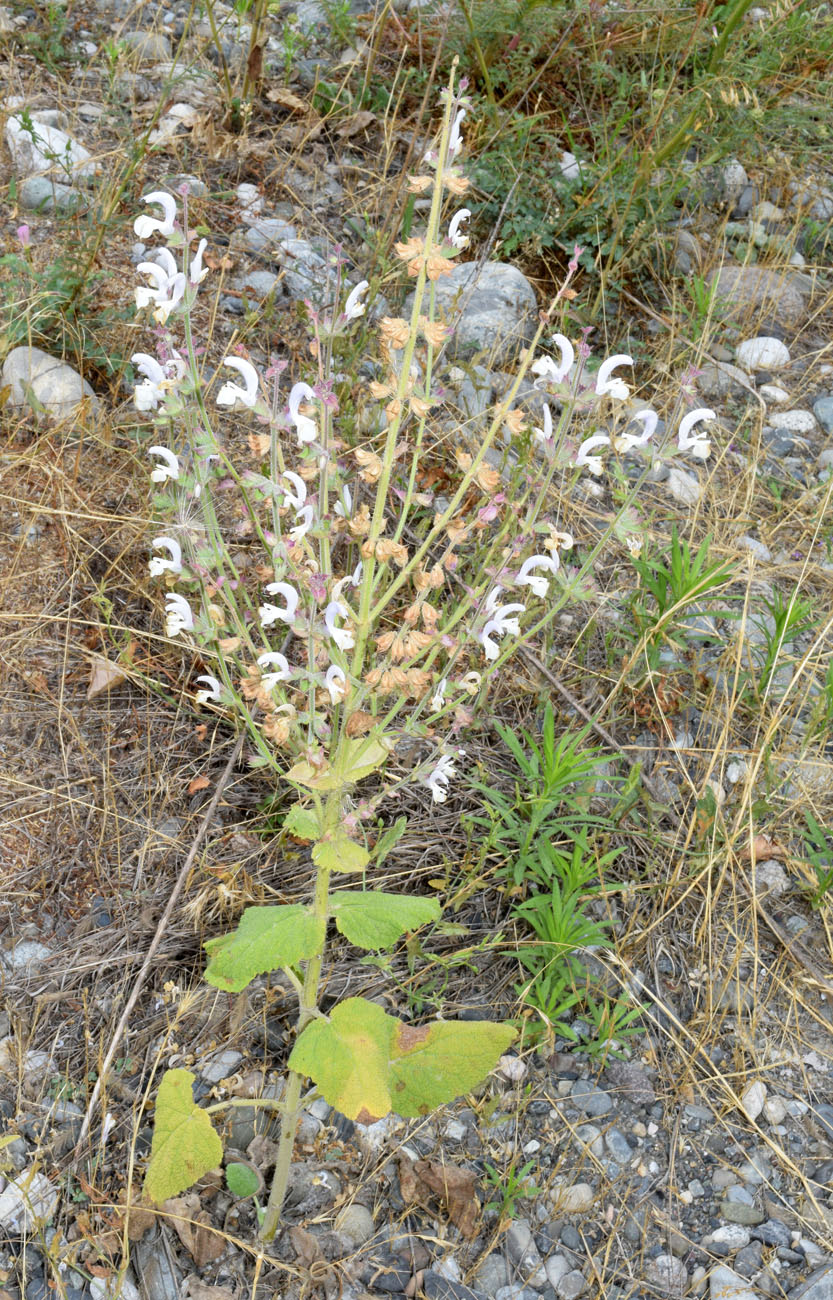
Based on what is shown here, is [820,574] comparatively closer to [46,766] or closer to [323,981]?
[323,981]

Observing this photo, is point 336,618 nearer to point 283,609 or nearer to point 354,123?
point 283,609

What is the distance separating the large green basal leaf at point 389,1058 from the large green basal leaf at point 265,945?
13 centimetres

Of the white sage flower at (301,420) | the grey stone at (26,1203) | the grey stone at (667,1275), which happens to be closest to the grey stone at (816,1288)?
the grey stone at (667,1275)

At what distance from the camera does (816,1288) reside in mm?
1989

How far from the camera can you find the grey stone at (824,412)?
12.4ft

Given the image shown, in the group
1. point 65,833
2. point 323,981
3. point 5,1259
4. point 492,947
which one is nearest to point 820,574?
point 492,947

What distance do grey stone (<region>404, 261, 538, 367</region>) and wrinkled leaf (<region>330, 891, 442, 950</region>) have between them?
2.12m

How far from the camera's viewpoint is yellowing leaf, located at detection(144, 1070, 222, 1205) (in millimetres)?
1734

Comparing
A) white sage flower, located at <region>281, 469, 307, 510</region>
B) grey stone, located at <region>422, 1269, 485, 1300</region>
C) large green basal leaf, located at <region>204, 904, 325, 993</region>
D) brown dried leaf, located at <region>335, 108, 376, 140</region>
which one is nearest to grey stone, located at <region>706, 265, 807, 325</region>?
brown dried leaf, located at <region>335, 108, 376, 140</region>

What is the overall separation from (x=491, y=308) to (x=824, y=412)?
4.14 feet

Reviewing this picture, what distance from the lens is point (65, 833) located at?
237 cm

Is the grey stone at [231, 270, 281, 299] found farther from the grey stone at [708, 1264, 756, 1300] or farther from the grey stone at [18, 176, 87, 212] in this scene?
the grey stone at [708, 1264, 756, 1300]

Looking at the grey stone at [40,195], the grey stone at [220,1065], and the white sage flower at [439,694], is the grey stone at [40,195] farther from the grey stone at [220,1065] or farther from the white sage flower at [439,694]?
the grey stone at [220,1065]

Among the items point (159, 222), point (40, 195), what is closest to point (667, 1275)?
point (159, 222)
